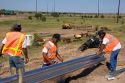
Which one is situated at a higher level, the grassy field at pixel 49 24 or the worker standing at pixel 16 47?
the worker standing at pixel 16 47

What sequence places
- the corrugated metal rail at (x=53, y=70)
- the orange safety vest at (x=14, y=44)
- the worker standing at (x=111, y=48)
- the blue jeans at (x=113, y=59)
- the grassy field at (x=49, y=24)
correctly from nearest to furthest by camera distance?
the orange safety vest at (x=14, y=44) < the corrugated metal rail at (x=53, y=70) < the worker standing at (x=111, y=48) < the blue jeans at (x=113, y=59) < the grassy field at (x=49, y=24)

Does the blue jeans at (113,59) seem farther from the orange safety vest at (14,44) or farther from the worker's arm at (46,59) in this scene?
the orange safety vest at (14,44)

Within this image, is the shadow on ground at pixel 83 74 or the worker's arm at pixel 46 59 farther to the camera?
the shadow on ground at pixel 83 74

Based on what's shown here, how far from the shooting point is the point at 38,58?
672 inches

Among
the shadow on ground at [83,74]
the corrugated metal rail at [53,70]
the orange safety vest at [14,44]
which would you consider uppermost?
the orange safety vest at [14,44]

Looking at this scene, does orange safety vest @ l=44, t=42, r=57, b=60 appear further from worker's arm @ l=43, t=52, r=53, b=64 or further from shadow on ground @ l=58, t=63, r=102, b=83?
shadow on ground @ l=58, t=63, r=102, b=83

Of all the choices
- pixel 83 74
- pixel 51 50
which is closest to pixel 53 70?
pixel 51 50

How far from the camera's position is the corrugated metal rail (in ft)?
29.2

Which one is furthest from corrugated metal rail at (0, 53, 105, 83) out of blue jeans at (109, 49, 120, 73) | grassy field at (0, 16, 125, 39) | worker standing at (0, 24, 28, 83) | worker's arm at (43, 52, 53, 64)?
grassy field at (0, 16, 125, 39)

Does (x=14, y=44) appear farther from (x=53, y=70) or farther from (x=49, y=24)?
(x=49, y=24)

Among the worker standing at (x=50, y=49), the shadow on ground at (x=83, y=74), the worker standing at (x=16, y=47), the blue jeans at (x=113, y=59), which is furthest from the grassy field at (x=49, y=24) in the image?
the worker standing at (x=16, y=47)

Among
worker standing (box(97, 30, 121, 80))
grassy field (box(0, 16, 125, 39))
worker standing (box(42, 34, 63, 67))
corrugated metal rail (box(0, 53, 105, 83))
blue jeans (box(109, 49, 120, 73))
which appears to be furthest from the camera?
grassy field (box(0, 16, 125, 39))

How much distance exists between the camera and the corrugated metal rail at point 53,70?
351 inches

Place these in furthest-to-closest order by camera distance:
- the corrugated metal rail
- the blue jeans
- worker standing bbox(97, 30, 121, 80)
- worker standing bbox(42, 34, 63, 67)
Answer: the blue jeans, worker standing bbox(97, 30, 121, 80), worker standing bbox(42, 34, 63, 67), the corrugated metal rail
